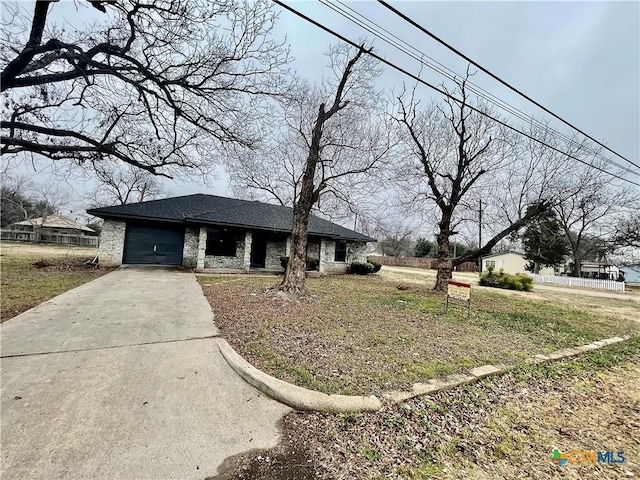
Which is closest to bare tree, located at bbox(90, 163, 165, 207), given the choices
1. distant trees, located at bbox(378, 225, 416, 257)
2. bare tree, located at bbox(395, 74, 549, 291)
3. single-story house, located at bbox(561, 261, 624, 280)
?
bare tree, located at bbox(395, 74, 549, 291)

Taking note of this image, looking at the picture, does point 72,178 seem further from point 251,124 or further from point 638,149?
point 638,149

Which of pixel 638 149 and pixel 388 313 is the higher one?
pixel 638 149

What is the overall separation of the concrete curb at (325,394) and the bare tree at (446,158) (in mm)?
8036

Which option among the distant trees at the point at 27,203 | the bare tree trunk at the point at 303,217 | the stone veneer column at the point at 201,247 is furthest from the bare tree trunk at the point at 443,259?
the distant trees at the point at 27,203

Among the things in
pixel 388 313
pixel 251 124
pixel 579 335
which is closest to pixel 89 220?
pixel 251 124

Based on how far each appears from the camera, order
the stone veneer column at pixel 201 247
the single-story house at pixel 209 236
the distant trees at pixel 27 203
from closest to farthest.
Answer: the single-story house at pixel 209 236
the stone veneer column at pixel 201 247
the distant trees at pixel 27 203

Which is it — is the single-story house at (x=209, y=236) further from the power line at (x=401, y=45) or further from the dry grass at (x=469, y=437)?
the dry grass at (x=469, y=437)

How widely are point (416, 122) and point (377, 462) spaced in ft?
38.6

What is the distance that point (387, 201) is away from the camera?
13141 mm

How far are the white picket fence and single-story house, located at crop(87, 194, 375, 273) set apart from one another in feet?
52.5

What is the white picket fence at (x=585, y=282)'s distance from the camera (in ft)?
63.3

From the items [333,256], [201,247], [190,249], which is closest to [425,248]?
[333,256]

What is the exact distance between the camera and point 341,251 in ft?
60.9

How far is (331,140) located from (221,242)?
8.71 m
